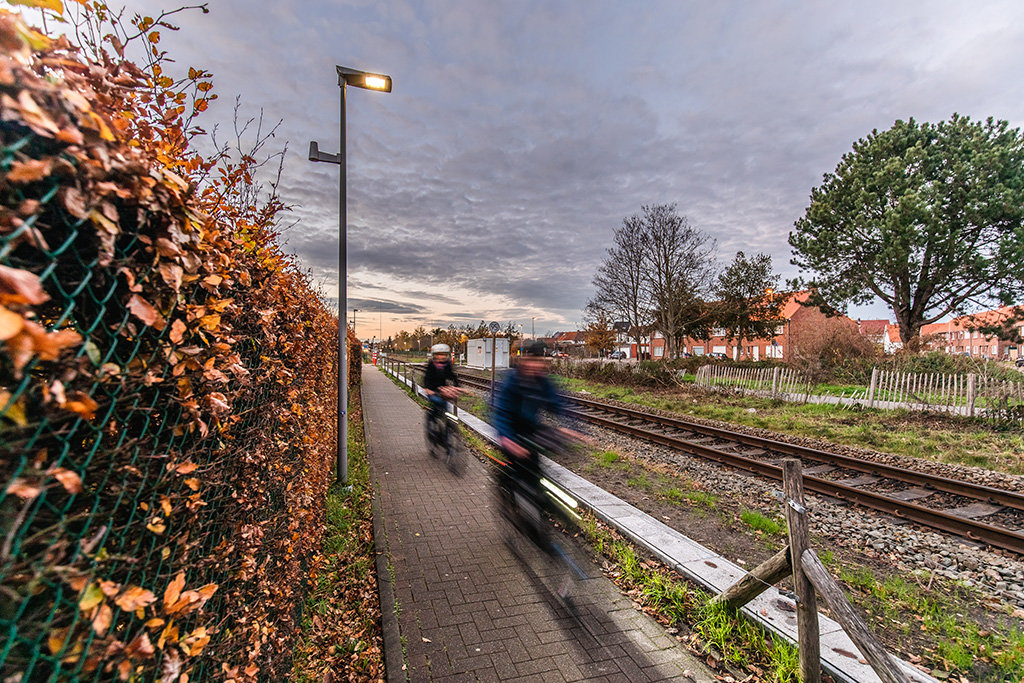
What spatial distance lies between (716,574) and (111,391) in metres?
4.98

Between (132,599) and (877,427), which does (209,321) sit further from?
(877,427)

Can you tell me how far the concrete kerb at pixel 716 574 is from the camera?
127 inches

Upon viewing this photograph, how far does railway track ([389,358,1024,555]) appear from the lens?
6.23 m

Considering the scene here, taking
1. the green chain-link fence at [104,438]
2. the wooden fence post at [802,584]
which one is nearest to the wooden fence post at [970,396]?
the wooden fence post at [802,584]

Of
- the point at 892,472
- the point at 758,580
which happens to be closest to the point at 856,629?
the point at 758,580

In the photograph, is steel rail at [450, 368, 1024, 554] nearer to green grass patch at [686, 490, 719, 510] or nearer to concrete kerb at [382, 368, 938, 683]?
concrete kerb at [382, 368, 938, 683]

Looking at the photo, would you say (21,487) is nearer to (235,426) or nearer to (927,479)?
(235,426)

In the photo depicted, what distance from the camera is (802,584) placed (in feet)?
9.89

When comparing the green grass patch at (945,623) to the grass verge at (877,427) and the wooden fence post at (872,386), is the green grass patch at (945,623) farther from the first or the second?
the wooden fence post at (872,386)

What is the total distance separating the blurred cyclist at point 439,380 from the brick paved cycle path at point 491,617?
137 inches

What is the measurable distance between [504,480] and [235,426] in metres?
4.72

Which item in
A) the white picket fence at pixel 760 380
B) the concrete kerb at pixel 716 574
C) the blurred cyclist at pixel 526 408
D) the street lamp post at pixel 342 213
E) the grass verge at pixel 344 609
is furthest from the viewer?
the white picket fence at pixel 760 380

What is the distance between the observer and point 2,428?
32.7 inches

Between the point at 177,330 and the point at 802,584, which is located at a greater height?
the point at 177,330
